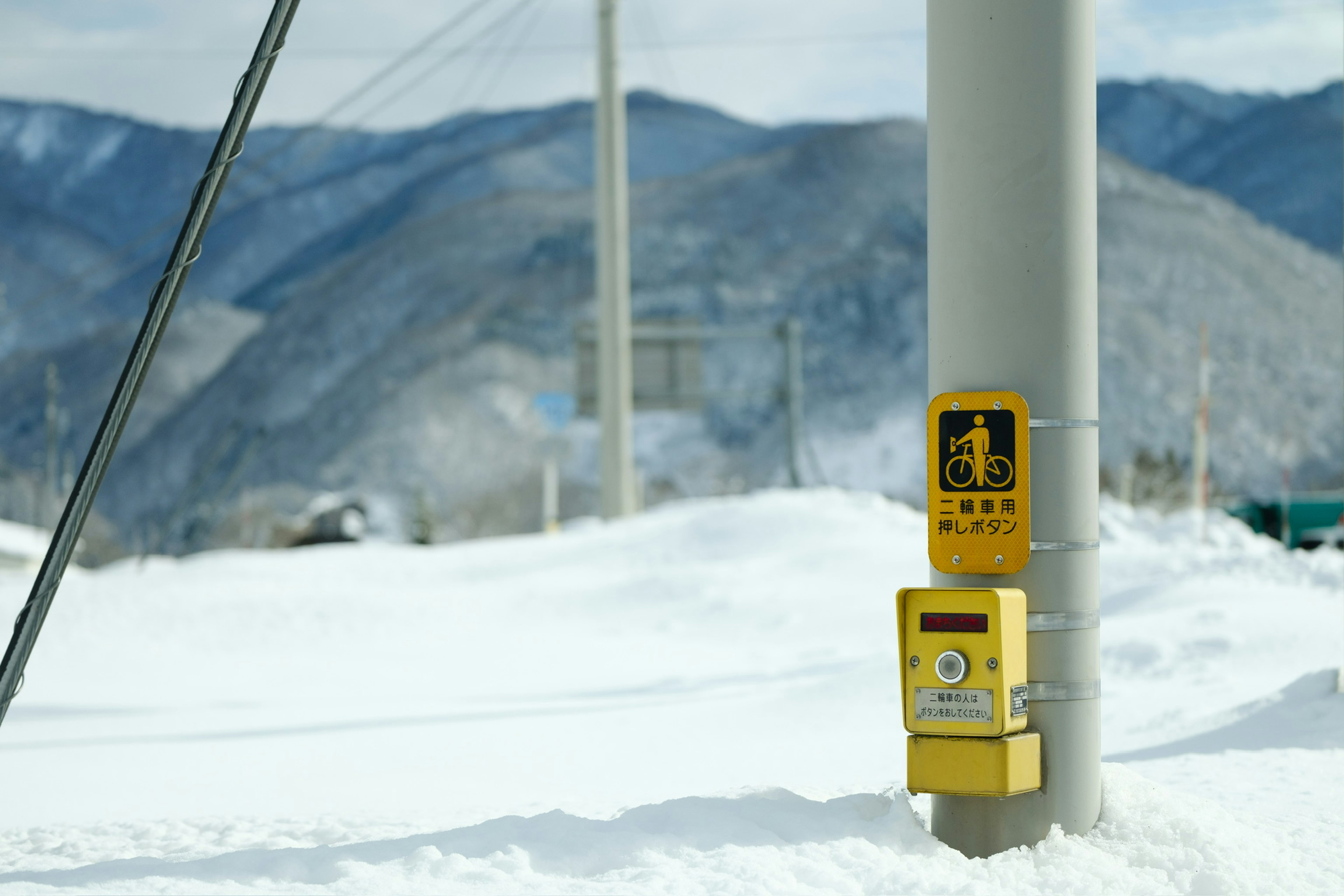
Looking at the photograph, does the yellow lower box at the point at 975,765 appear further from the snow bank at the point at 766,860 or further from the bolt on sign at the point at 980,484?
the bolt on sign at the point at 980,484

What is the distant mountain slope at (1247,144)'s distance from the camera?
10950 centimetres

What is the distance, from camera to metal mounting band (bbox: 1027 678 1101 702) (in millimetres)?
4164

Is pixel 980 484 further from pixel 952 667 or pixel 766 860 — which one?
pixel 766 860

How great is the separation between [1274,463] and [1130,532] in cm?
5801

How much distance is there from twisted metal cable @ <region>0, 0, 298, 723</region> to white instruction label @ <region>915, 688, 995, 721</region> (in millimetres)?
2719

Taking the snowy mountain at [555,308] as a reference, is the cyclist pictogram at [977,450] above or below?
below

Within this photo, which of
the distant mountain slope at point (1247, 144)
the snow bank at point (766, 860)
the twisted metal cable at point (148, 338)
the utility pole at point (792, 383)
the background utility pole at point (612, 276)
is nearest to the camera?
the snow bank at point (766, 860)

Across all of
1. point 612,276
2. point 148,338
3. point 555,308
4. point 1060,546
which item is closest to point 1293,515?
point 612,276

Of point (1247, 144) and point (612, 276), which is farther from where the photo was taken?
point (1247, 144)

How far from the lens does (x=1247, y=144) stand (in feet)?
390

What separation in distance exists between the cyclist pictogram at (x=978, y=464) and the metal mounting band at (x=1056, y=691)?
0.59 meters

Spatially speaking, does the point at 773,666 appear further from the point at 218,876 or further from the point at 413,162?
the point at 413,162

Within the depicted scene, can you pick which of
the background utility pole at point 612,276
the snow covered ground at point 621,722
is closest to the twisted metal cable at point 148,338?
the snow covered ground at point 621,722

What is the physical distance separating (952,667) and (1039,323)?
1.04 m
